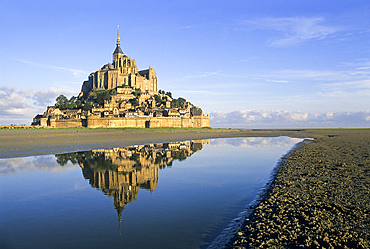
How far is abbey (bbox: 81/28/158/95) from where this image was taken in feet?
354

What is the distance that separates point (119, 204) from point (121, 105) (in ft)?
287

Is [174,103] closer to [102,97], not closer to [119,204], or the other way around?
[102,97]

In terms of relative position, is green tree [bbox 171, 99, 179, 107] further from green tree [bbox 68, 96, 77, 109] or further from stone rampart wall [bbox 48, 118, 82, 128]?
stone rampart wall [bbox 48, 118, 82, 128]

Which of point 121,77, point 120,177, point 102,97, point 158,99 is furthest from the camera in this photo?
point 121,77

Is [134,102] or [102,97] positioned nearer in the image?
[134,102]

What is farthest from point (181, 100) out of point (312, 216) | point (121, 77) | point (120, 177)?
point (312, 216)

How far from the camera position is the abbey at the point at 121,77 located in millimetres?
108006

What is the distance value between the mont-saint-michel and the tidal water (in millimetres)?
64563

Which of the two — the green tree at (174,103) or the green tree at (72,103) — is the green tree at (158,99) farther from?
the green tree at (72,103)

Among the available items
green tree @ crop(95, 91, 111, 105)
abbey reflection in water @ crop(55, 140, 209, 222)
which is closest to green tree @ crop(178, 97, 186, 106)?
green tree @ crop(95, 91, 111, 105)

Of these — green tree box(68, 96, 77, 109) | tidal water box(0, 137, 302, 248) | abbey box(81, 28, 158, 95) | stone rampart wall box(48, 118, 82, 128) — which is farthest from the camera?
abbey box(81, 28, 158, 95)

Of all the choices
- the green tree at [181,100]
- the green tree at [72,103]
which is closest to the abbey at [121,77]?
the green tree at [72,103]

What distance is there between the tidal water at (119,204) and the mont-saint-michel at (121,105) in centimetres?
6456

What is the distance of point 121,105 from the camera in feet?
302
